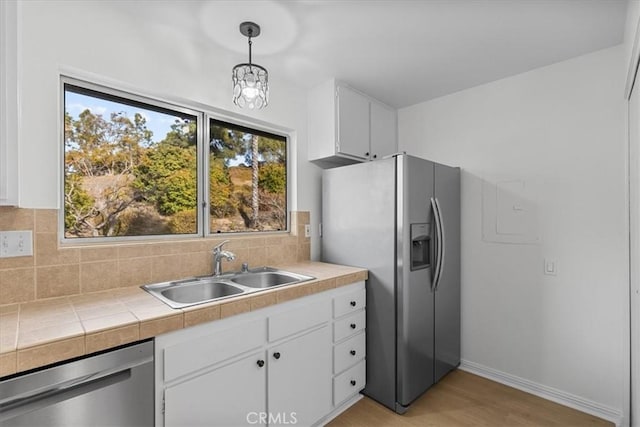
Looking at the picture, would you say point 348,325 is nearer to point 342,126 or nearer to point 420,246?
point 420,246

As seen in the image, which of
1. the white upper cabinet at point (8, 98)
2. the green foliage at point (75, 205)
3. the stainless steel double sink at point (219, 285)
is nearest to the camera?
the white upper cabinet at point (8, 98)

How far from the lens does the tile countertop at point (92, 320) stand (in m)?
0.97

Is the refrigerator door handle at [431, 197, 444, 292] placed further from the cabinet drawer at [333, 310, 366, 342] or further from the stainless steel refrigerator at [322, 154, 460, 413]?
the cabinet drawer at [333, 310, 366, 342]

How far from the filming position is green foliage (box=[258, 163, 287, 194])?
8.32 feet

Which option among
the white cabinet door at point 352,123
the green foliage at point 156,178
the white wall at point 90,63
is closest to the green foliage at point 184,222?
the green foliage at point 156,178

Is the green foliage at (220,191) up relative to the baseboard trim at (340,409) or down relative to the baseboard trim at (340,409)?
up

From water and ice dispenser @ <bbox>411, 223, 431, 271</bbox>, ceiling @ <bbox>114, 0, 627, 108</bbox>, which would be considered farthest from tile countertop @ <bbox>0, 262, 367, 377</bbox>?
ceiling @ <bbox>114, 0, 627, 108</bbox>

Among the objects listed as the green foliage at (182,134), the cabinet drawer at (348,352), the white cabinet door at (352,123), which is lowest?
the cabinet drawer at (348,352)

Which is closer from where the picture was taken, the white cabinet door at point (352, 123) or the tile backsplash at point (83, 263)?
the tile backsplash at point (83, 263)

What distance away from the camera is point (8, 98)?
1.15 metres

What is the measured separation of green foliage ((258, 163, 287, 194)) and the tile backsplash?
1.81 feet

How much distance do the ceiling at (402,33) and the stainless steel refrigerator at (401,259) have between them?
75cm

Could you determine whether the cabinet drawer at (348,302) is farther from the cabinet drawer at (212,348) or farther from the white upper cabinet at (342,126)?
the white upper cabinet at (342,126)

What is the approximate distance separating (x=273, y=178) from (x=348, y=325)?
1.31 m
